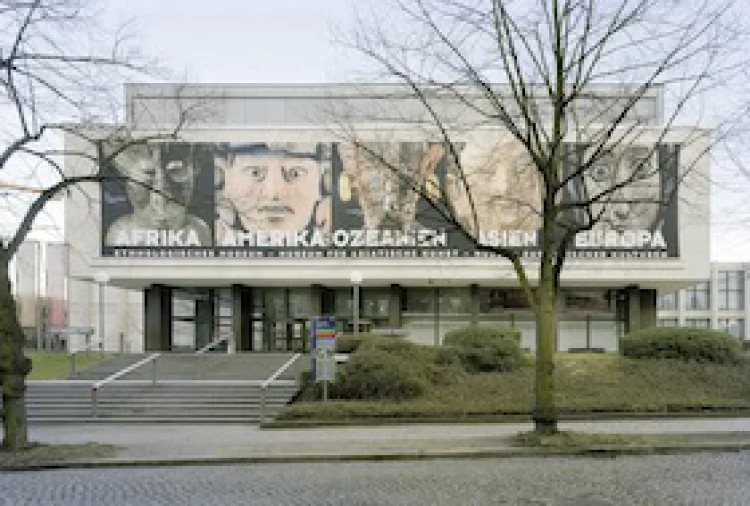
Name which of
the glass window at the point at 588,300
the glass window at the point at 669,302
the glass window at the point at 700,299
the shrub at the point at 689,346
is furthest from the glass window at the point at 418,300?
the glass window at the point at 700,299

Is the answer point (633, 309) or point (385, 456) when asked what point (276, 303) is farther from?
point (385, 456)

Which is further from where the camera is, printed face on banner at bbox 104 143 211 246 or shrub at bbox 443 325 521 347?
printed face on banner at bbox 104 143 211 246

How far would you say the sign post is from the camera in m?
19.7

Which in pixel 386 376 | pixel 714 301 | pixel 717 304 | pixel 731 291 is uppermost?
pixel 386 376

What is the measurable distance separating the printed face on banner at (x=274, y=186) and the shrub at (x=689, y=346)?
16408 millimetres

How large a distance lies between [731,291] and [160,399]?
9111 cm

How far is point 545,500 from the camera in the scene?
30.3ft

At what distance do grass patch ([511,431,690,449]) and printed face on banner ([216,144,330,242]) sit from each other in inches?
904

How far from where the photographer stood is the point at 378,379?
66.6 ft

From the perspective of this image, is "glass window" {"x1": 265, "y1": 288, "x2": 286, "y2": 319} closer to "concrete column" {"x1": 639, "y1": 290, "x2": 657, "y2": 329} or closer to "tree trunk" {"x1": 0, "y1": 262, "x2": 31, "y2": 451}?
"concrete column" {"x1": 639, "y1": 290, "x2": 657, "y2": 329}

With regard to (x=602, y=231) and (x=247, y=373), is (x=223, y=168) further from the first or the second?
(x=602, y=231)

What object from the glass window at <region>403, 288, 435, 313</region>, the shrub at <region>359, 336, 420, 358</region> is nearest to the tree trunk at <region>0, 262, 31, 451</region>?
the shrub at <region>359, 336, 420, 358</region>

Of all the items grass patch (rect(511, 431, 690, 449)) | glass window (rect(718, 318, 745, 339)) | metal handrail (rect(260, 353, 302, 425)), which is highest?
grass patch (rect(511, 431, 690, 449))

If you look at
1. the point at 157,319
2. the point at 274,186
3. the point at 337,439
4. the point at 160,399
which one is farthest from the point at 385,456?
the point at 157,319
